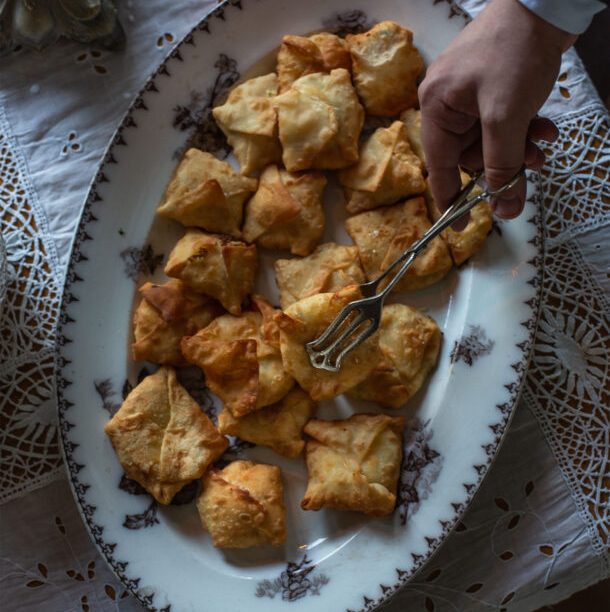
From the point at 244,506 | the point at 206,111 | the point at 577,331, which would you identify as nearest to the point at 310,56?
the point at 206,111

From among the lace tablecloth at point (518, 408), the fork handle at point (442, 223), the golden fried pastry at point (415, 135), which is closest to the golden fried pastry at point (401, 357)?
the fork handle at point (442, 223)

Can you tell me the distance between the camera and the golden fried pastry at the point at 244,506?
4.64 ft

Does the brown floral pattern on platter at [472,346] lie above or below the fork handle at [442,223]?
below

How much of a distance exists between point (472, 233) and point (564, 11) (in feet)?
1.60

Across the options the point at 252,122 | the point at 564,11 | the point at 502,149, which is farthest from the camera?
the point at 252,122

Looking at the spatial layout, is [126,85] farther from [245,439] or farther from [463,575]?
[463,575]

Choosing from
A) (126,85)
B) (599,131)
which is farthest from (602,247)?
(126,85)

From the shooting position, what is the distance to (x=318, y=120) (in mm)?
1499

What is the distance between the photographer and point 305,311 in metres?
1.41

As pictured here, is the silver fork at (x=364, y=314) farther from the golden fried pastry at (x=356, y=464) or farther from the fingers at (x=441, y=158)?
the golden fried pastry at (x=356, y=464)

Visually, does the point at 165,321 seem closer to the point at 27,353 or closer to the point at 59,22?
the point at 27,353

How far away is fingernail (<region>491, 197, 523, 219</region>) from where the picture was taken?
1.37 meters

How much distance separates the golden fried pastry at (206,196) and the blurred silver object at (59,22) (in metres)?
0.36

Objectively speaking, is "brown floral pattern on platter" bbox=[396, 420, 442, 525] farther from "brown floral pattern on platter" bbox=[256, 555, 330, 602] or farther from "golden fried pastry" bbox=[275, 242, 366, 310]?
"golden fried pastry" bbox=[275, 242, 366, 310]
